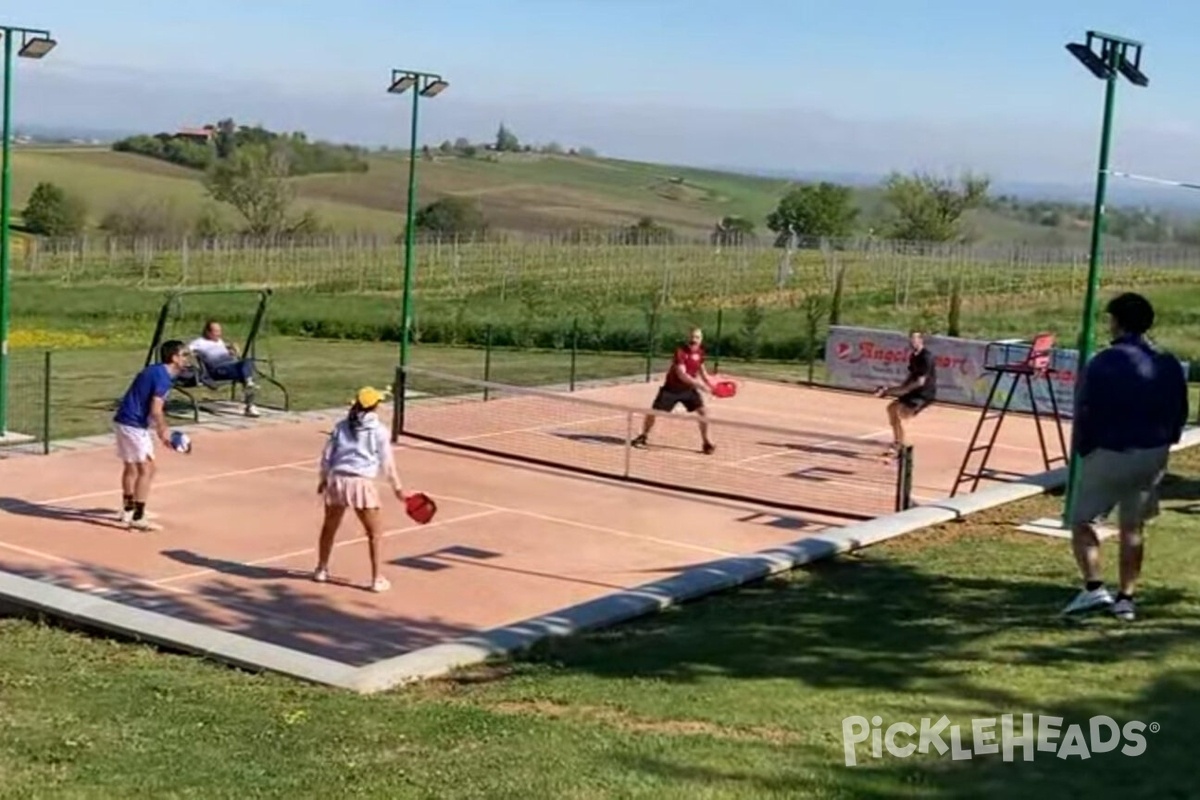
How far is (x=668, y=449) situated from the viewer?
19938 millimetres

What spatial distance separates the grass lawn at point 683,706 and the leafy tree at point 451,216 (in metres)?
64.8

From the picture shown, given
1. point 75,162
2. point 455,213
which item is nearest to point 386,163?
point 455,213

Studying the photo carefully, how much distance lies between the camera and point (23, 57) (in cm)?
1805

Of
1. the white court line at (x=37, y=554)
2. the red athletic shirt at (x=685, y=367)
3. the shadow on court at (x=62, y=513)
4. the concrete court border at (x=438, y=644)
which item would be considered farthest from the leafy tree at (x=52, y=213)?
the concrete court border at (x=438, y=644)

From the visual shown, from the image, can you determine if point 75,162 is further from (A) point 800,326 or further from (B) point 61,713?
(B) point 61,713

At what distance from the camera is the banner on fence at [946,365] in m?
24.4

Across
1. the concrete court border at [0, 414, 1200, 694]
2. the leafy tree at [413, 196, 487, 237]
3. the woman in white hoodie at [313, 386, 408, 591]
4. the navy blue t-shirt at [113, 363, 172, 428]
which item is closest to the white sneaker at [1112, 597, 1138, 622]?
the concrete court border at [0, 414, 1200, 694]

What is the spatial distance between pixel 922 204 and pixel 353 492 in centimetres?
5398

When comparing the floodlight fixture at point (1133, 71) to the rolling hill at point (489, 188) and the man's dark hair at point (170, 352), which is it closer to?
the man's dark hair at point (170, 352)

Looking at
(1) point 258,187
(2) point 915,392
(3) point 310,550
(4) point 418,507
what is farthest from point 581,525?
(1) point 258,187

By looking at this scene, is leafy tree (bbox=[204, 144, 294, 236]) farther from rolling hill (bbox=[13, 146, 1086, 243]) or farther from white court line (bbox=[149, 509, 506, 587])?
white court line (bbox=[149, 509, 506, 587])

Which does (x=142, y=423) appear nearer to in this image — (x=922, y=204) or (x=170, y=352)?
(x=170, y=352)

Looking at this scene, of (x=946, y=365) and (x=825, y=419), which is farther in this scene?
(x=946, y=365)

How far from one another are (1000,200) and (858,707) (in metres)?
21.2
